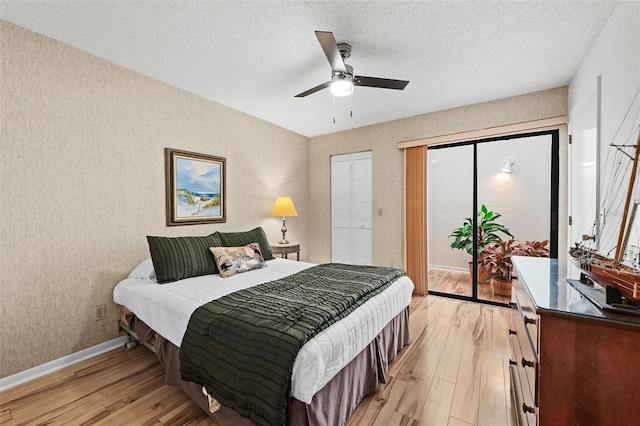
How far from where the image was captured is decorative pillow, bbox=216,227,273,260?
3.10 meters

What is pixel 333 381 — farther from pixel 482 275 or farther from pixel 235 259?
pixel 482 275

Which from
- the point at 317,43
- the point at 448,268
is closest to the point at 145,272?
the point at 317,43

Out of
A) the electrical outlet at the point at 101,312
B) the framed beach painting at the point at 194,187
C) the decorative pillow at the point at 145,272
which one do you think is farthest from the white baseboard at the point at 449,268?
the electrical outlet at the point at 101,312

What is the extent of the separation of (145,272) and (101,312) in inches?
20.7

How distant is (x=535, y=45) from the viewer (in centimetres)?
226

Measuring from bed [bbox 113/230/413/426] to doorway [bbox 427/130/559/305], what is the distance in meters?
2.00

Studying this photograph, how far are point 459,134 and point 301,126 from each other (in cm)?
230

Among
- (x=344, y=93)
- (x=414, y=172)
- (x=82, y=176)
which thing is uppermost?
(x=344, y=93)

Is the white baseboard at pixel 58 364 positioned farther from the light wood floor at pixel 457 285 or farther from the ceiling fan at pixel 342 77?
the light wood floor at pixel 457 285

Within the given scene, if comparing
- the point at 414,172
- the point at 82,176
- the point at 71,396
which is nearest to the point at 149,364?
the point at 71,396

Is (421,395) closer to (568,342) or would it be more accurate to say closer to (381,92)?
(568,342)

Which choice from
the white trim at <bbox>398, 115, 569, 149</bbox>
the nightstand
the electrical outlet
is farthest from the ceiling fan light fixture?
the electrical outlet

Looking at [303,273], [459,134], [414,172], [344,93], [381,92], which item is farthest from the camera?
[414,172]

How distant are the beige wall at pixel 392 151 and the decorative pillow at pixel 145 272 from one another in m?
2.84
